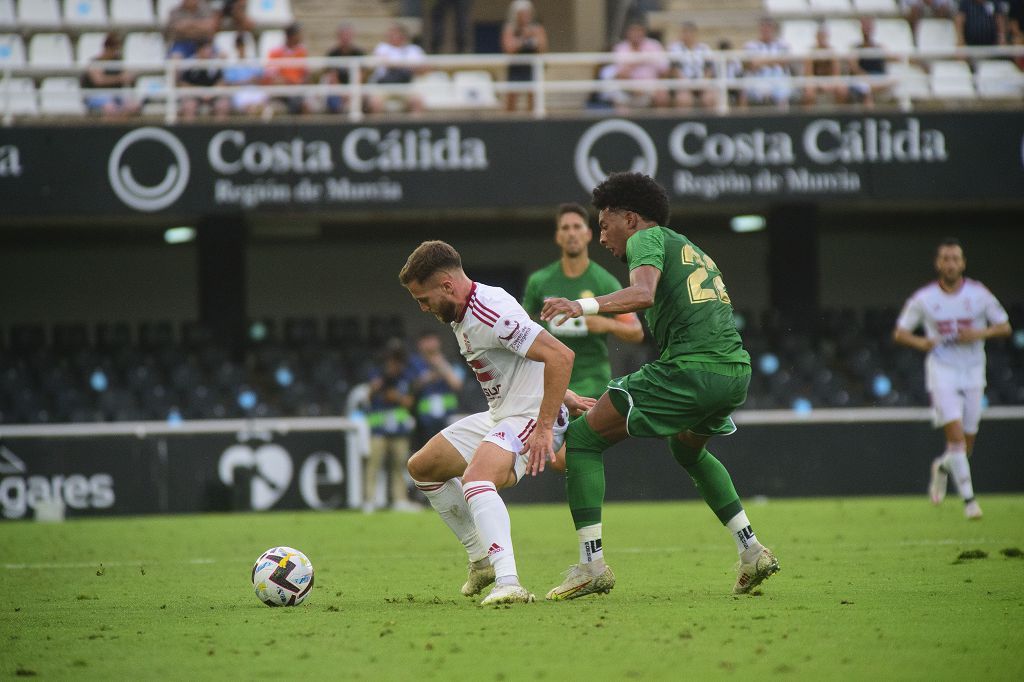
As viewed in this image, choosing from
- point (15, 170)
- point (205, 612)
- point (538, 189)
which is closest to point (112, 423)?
point (15, 170)

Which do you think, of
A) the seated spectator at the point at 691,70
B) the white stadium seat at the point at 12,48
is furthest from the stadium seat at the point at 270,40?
the seated spectator at the point at 691,70

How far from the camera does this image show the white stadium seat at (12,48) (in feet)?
72.0

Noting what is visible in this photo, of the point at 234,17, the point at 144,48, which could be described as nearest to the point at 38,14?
the point at 144,48

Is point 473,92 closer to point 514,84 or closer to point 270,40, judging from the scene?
point 514,84

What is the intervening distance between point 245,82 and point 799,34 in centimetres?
914

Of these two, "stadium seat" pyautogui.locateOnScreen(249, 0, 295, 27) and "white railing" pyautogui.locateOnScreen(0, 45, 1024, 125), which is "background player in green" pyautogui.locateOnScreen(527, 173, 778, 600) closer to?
"white railing" pyautogui.locateOnScreen(0, 45, 1024, 125)

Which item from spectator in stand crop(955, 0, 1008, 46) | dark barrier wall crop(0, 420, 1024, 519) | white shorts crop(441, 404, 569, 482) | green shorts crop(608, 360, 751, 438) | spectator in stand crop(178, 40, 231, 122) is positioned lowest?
dark barrier wall crop(0, 420, 1024, 519)

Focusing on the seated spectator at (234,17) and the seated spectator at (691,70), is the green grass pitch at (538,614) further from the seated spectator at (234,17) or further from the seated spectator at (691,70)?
the seated spectator at (234,17)

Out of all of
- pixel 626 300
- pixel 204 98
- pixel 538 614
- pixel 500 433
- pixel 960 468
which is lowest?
pixel 960 468

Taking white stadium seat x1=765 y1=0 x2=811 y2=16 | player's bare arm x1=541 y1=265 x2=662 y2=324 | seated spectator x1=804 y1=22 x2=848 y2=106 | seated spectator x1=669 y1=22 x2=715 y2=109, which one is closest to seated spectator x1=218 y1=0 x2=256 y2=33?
seated spectator x1=669 y1=22 x2=715 y2=109

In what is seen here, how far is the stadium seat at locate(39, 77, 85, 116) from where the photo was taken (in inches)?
765

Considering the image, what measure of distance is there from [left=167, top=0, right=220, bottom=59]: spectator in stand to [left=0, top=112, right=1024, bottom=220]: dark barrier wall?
1.97m

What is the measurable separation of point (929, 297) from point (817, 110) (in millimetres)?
6542

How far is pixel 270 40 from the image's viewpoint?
70.4ft
